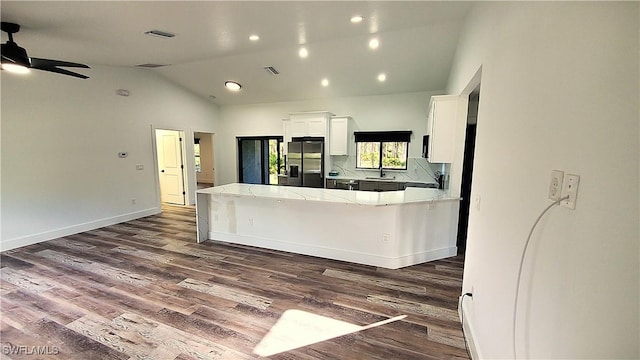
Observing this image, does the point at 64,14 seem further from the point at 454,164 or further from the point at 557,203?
the point at 454,164

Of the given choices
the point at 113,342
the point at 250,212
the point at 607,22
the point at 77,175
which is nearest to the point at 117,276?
the point at 113,342

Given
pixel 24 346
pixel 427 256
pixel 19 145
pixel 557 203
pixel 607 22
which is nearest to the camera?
pixel 607 22

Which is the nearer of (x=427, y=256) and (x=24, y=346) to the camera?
(x=24, y=346)

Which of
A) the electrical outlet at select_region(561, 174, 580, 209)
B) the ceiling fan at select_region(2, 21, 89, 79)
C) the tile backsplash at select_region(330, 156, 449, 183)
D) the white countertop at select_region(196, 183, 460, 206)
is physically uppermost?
the ceiling fan at select_region(2, 21, 89, 79)

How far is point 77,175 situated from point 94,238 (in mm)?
1160

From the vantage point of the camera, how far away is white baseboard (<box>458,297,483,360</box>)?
6.06ft

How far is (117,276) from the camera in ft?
10.0

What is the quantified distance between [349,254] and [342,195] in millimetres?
780

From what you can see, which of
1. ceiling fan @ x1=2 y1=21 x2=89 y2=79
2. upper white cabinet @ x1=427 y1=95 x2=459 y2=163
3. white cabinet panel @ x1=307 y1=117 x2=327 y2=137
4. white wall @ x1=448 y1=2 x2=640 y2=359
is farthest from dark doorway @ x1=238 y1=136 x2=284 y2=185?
white wall @ x1=448 y1=2 x2=640 y2=359

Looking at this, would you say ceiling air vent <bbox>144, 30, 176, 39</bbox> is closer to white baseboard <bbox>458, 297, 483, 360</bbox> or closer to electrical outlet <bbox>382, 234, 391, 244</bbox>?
electrical outlet <bbox>382, 234, 391, 244</bbox>

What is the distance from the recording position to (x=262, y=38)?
3559 millimetres

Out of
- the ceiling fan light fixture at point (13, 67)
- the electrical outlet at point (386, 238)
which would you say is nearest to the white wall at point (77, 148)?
the ceiling fan light fixture at point (13, 67)

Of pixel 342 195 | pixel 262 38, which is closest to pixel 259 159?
pixel 262 38

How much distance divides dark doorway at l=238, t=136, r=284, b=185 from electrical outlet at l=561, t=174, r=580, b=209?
22.7 ft
